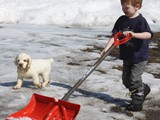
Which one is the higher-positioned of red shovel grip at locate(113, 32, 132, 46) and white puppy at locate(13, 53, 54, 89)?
red shovel grip at locate(113, 32, 132, 46)

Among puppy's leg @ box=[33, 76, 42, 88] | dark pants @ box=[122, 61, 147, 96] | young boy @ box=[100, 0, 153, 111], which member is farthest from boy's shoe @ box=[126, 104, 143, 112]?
puppy's leg @ box=[33, 76, 42, 88]

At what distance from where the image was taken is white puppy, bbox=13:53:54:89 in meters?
5.61

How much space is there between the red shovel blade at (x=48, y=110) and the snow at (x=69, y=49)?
35 cm

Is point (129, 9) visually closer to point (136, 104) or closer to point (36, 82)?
point (136, 104)

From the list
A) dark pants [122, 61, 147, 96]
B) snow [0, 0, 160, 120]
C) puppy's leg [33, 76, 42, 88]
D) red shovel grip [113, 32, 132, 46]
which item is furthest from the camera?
puppy's leg [33, 76, 42, 88]

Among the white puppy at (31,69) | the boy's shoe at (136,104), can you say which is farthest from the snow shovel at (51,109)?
the white puppy at (31,69)

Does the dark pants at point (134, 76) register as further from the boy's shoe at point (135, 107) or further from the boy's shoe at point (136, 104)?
the boy's shoe at point (135, 107)

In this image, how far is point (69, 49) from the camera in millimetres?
9359

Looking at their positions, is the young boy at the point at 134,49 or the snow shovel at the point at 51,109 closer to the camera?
the snow shovel at the point at 51,109

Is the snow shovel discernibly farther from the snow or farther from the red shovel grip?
the snow

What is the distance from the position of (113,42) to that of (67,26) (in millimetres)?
9213

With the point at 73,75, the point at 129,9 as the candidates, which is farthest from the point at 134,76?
the point at 73,75

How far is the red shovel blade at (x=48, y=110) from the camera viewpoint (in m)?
4.24

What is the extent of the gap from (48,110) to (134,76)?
1.29 metres
